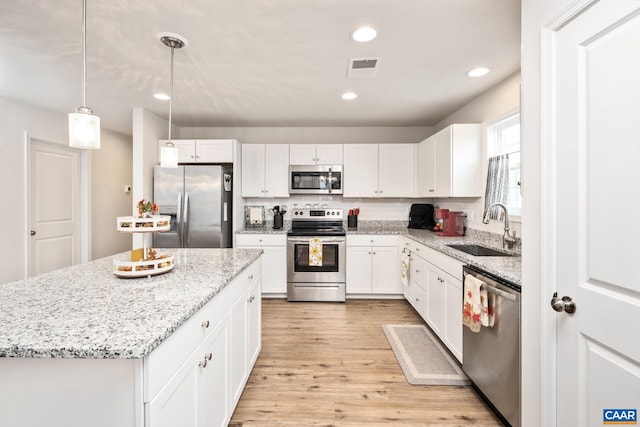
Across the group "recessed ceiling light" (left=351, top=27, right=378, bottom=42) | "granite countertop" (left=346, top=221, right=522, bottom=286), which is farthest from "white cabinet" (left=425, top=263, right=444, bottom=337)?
"recessed ceiling light" (left=351, top=27, right=378, bottom=42)

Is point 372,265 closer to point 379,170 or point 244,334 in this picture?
point 379,170

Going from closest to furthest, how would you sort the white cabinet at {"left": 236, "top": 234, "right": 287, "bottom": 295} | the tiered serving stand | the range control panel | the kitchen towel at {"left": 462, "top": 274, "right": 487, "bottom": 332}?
the tiered serving stand, the kitchen towel at {"left": 462, "top": 274, "right": 487, "bottom": 332}, the white cabinet at {"left": 236, "top": 234, "right": 287, "bottom": 295}, the range control panel

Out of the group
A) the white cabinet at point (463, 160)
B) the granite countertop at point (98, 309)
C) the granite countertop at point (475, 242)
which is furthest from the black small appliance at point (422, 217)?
the granite countertop at point (98, 309)

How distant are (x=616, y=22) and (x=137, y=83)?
10.8 ft

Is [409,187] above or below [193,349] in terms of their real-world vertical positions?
above

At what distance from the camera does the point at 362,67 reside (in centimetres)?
243

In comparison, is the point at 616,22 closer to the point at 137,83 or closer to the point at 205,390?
the point at 205,390

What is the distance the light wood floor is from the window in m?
1.59

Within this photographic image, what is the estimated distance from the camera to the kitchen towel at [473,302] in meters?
1.80

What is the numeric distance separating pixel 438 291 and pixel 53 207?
479 cm

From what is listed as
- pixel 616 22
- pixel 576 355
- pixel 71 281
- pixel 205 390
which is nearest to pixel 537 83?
pixel 616 22

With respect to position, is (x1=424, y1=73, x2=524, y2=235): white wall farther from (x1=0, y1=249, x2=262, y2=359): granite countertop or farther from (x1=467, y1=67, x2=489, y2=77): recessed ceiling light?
(x1=0, y1=249, x2=262, y2=359): granite countertop

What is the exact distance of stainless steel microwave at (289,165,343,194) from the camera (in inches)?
160

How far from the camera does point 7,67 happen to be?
243 cm
